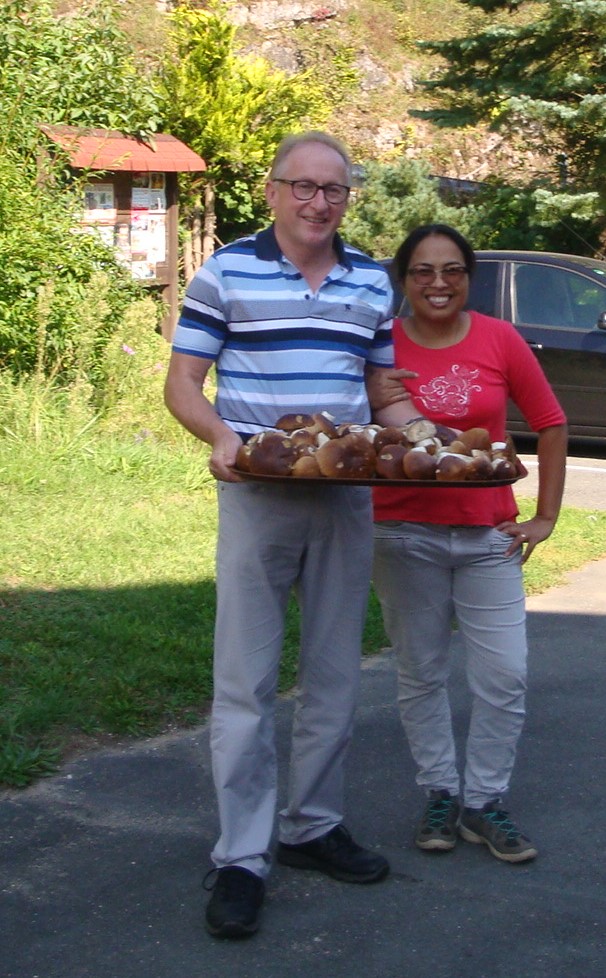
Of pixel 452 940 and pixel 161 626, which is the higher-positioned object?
pixel 161 626

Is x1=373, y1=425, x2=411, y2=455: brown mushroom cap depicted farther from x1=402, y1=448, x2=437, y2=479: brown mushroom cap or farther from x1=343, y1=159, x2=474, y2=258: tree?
x1=343, y1=159, x2=474, y2=258: tree

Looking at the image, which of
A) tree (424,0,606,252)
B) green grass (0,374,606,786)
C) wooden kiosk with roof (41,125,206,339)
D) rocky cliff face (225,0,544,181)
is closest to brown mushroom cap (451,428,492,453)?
green grass (0,374,606,786)

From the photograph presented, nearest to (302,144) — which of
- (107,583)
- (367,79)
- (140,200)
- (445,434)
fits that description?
(445,434)

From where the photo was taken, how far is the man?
3416mm

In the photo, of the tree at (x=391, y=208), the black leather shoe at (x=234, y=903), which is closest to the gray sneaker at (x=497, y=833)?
the black leather shoe at (x=234, y=903)

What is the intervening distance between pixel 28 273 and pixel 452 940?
21.5 feet

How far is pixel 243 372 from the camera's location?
3451 mm

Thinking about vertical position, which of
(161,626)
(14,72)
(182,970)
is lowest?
(182,970)

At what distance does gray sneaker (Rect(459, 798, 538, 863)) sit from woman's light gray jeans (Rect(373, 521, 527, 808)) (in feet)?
0.11

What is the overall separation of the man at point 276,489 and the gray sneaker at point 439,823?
46cm

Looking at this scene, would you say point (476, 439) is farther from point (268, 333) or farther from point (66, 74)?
point (66, 74)

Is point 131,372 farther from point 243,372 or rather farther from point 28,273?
point 243,372

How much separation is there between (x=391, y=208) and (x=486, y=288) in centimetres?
695

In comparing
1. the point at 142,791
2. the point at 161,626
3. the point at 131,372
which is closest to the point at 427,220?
the point at 131,372
